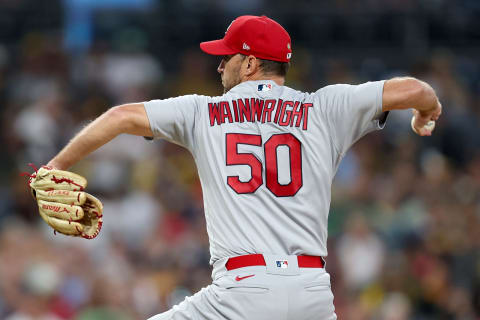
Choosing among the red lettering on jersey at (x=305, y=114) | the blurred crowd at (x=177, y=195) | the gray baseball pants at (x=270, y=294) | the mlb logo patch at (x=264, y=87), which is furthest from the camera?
the blurred crowd at (x=177, y=195)

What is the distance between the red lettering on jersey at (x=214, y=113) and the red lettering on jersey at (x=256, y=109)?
146mm

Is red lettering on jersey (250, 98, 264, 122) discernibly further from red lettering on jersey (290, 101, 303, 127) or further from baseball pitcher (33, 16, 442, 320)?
red lettering on jersey (290, 101, 303, 127)

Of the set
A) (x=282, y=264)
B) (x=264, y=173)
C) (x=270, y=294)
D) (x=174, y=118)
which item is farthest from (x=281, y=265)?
(x=174, y=118)

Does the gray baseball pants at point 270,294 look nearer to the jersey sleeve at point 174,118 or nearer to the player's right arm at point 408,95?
the jersey sleeve at point 174,118

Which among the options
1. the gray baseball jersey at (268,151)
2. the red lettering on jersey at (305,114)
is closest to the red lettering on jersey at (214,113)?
the gray baseball jersey at (268,151)

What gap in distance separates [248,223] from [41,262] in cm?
439

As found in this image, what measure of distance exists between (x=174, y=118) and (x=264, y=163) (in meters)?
0.43

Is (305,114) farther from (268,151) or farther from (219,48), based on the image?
(219,48)

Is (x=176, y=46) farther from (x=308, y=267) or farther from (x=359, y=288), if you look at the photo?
(x=308, y=267)

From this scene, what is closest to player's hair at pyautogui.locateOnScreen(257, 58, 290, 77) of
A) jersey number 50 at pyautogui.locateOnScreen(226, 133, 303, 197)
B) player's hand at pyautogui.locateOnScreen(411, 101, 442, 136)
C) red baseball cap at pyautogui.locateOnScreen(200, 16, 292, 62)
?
red baseball cap at pyautogui.locateOnScreen(200, 16, 292, 62)

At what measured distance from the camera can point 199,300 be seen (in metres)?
3.48

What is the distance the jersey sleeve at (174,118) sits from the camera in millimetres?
3541

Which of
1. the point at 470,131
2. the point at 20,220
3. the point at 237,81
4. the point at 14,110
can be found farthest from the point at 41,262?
the point at 470,131

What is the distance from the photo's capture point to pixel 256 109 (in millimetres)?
3600
